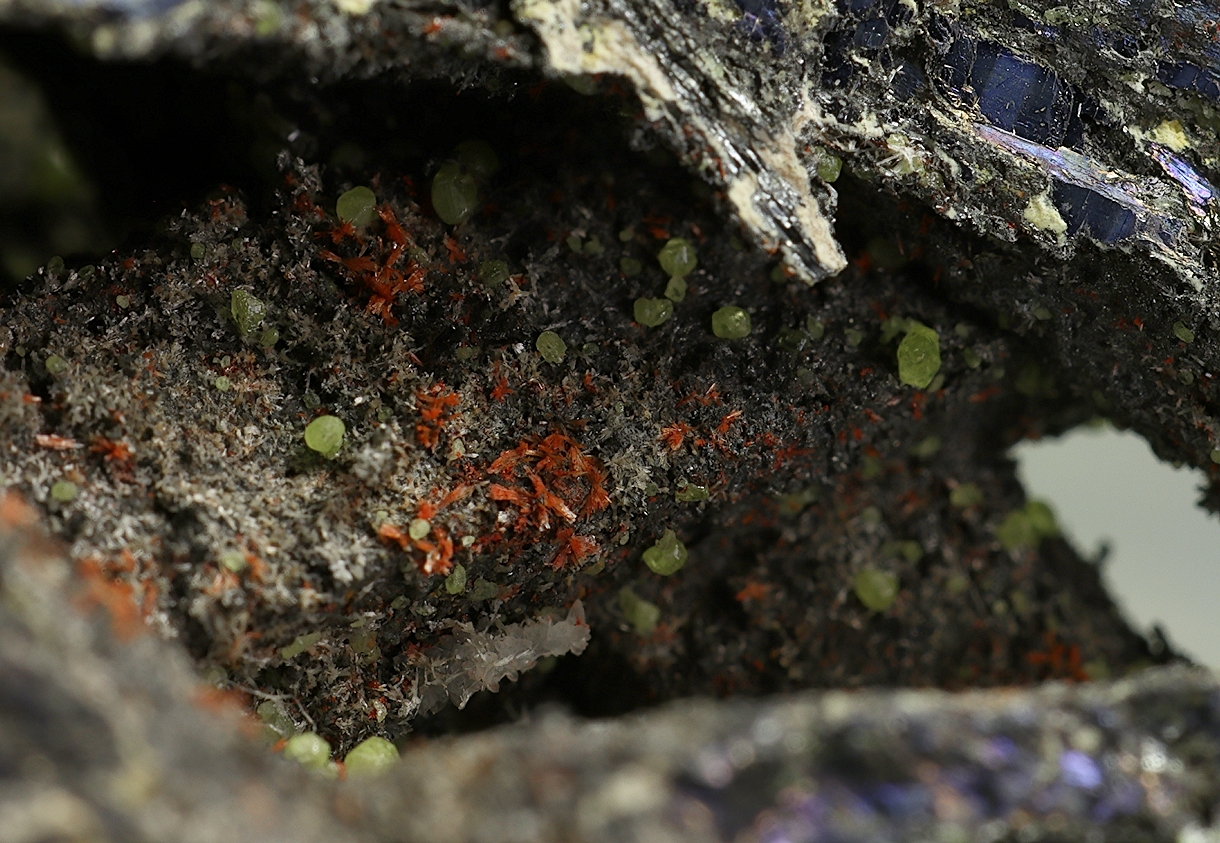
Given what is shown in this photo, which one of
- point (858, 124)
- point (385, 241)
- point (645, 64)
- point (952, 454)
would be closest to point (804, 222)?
point (858, 124)

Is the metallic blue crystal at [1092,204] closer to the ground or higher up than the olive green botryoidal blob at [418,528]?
higher up

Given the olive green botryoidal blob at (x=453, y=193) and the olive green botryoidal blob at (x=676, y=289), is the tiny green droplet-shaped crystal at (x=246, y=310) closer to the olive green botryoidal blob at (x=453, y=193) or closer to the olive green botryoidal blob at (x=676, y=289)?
the olive green botryoidal blob at (x=453, y=193)

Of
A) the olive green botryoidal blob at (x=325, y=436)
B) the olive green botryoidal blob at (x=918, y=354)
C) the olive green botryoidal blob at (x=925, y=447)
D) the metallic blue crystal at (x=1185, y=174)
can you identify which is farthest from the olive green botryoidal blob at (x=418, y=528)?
the metallic blue crystal at (x=1185, y=174)

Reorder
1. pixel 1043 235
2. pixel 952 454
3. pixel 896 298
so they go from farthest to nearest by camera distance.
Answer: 1. pixel 952 454
2. pixel 896 298
3. pixel 1043 235

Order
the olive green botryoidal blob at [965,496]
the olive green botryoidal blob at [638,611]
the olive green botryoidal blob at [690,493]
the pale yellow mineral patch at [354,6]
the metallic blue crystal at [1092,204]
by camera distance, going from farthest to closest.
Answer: the olive green botryoidal blob at [965,496]
the olive green botryoidal blob at [638,611]
the olive green botryoidal blob at [690,493]
the metallic blue crystal at [1092,204]
the pale yellow mineral patch at [354,6]

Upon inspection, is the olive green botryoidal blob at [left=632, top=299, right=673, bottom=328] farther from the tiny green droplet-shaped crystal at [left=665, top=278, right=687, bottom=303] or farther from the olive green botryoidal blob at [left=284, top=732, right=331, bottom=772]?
the olive green botryoidal blob at [left=284, top=732, right=331, bottom=772]

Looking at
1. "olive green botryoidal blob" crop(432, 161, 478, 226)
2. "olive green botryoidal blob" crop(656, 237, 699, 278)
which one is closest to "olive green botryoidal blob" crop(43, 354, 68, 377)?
"olive green botryoidal blob" crop(432, 161, 478, 226)

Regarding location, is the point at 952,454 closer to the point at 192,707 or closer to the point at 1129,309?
the point at 1129,309

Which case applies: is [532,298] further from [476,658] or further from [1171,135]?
[1171,135]
